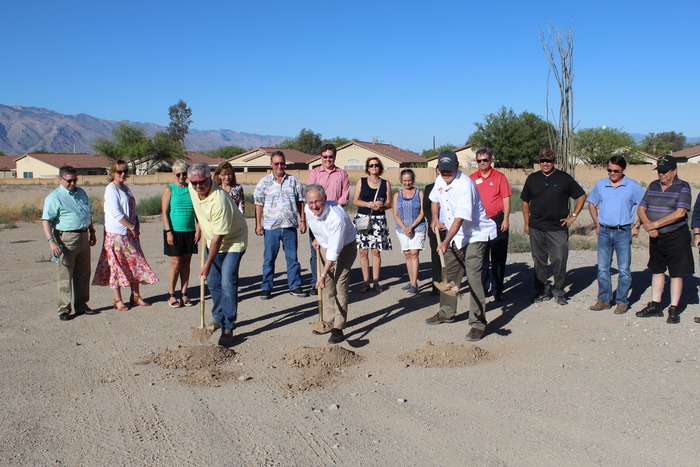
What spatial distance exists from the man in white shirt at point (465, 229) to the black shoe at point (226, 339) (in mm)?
2379

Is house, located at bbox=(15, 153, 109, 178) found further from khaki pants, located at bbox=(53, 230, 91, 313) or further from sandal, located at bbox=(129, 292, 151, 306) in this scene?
khaki pants, located at bbox=(53, 230, 91, 313)

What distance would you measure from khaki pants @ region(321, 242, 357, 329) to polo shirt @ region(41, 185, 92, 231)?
320 cm

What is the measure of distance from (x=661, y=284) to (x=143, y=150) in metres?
70.9

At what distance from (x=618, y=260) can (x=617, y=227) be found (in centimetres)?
40

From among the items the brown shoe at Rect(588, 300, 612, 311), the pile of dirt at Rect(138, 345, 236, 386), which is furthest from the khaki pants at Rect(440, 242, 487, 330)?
the pile of dirt at Rect(138, 345, 236, 386)

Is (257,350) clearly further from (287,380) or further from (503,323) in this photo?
(503,323)

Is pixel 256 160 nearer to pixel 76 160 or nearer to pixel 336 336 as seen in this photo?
pixel 76 160

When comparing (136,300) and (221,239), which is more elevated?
(221,239)

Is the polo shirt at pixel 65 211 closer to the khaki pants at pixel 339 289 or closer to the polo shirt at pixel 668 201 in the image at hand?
the khaki pants at pixel 339 289

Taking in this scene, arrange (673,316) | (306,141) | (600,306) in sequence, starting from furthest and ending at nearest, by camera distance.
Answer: (306,141) < (600,306) < (673,316)

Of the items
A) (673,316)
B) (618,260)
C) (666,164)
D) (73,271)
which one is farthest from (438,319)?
(73,271)

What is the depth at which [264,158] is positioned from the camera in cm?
6912

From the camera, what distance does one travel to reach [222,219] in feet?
19.5

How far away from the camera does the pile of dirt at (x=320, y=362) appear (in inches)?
203
